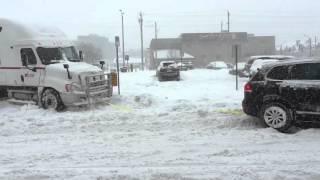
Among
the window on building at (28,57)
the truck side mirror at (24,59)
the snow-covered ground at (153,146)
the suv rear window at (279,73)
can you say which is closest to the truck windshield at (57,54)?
the window on building at (28,57)

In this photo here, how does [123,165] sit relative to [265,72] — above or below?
below

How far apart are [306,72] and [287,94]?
2.03 ft

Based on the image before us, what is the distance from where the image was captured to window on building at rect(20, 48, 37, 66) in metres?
16.6

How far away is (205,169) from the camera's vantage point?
801 cm

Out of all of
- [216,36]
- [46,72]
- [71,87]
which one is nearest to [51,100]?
[71,87]

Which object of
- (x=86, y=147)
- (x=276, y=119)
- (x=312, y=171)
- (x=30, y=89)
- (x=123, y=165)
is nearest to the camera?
(x=312, y=171)

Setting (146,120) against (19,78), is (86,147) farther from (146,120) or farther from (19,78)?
(19,78)

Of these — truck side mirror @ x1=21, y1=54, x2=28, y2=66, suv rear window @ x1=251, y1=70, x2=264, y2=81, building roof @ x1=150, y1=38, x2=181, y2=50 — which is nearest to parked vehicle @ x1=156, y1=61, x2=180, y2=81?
truck side mirror @ x1=21, y1=54, x2=28, y2=66

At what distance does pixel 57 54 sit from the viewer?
17016 millimetres

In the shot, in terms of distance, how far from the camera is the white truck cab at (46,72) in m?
15.8

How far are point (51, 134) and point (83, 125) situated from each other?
1.15 meters

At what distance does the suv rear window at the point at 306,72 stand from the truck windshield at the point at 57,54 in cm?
837

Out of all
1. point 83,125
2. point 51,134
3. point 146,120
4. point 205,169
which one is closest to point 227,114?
point 146,120

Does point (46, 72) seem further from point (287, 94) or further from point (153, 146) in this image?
point (287, 94)
